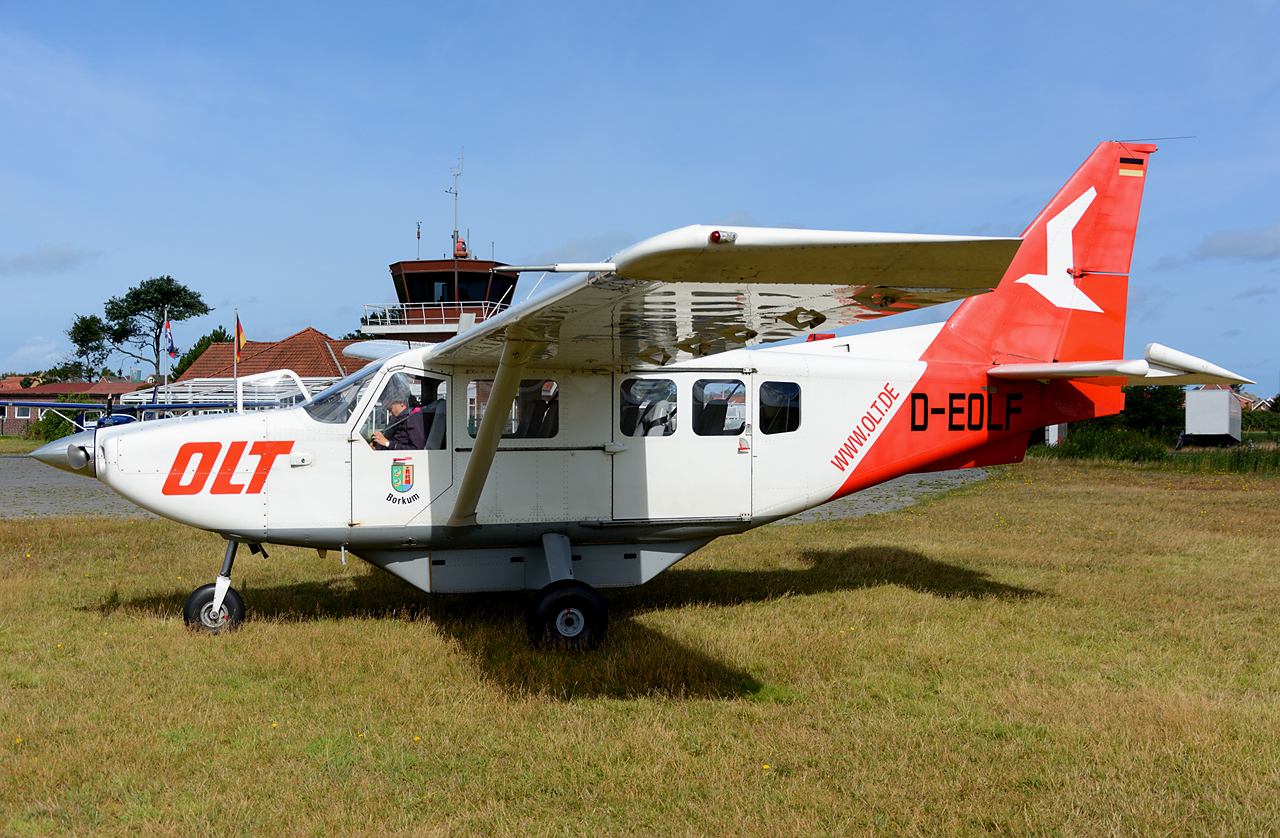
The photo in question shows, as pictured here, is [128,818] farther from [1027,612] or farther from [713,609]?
[1027,612]

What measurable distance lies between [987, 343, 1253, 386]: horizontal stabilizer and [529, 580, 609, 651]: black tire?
479 centimetres

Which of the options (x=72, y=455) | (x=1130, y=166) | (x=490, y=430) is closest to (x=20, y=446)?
(x=72, y=455)

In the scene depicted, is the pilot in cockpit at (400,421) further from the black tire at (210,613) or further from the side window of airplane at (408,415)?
the black tire at (210,613)

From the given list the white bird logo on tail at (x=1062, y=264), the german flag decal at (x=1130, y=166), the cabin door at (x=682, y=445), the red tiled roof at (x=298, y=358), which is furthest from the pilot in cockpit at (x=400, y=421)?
the red tiled roof at (x=298, y=358)

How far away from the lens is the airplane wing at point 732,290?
3.46 m

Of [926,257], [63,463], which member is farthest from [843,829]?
[63,463]

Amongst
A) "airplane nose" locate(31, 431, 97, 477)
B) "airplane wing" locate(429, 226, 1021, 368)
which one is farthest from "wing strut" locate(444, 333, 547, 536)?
"airplane nose" locate(31, 431, 97, 477)

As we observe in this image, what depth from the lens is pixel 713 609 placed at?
797 cm

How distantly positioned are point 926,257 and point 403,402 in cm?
482

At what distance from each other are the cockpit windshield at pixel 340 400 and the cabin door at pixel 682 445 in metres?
2.17

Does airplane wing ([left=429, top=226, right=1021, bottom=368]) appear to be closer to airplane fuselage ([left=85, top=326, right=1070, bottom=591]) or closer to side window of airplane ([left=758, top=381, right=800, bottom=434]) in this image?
airplane fuselage ([left=85, top=326, right=1070, bottom=591])

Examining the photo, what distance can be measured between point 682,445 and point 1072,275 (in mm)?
4816

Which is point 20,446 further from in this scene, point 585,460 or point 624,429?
point 624,429

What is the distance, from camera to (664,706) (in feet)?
17.6
